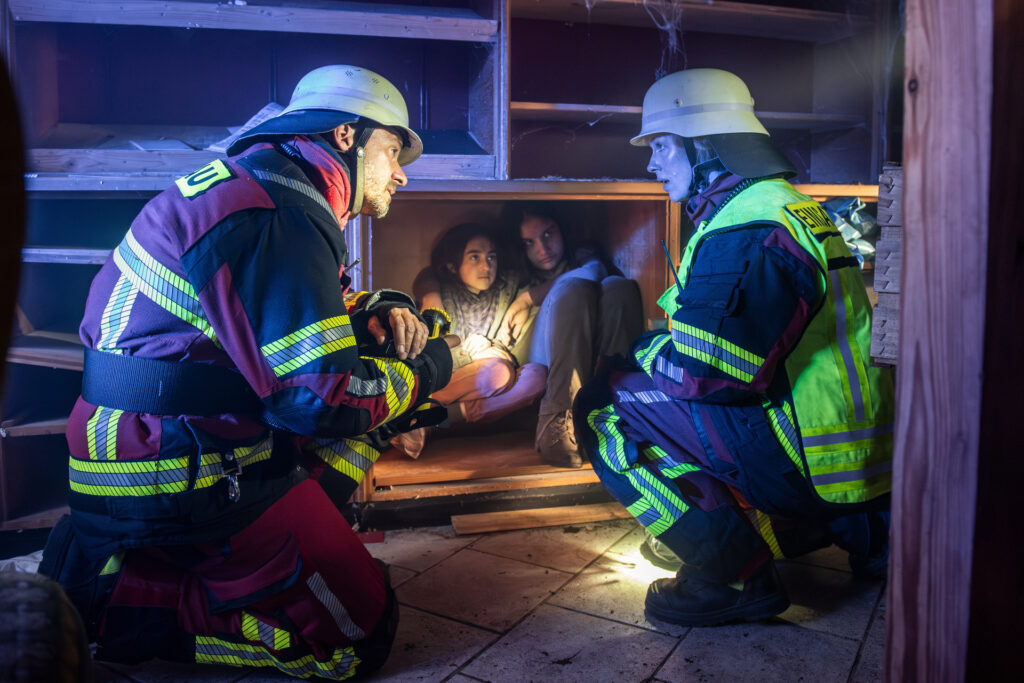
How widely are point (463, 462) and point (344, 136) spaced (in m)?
1.55

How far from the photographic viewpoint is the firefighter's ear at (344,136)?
7.58 feet

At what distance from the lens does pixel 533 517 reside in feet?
10.3

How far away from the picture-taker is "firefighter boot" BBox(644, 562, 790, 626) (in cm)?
233

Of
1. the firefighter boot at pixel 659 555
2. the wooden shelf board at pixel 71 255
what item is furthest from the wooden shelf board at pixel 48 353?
the firefighter boot at pixel 659 555

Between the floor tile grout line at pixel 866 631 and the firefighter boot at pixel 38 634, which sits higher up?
the firefighter boot at pixel 38 634

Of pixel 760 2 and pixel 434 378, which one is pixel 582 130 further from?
pixel 434 378

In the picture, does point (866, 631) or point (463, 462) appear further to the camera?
point (463, 462)

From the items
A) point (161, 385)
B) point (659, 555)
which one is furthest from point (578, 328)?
point (161, 385)

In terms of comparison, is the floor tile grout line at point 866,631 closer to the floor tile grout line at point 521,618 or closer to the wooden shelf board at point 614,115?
the floor tile grout line at point 521,618

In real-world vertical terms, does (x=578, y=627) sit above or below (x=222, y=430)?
below

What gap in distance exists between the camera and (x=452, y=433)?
12.5 feet

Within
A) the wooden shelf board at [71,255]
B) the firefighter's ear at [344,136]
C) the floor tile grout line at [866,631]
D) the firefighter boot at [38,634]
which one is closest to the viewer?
the firefighter boot at [38,634]

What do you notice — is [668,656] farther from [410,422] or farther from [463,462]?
[463,462]

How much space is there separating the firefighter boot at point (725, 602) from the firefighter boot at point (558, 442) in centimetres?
102
